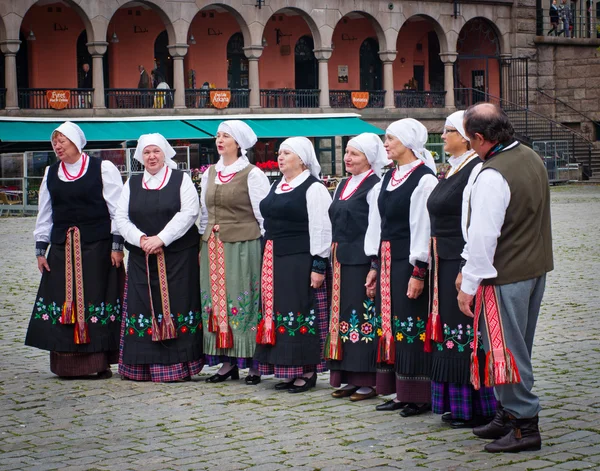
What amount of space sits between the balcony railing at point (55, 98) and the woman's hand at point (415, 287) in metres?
27.7

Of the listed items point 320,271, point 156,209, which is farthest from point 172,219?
point 320,271

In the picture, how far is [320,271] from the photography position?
8297 millimetres

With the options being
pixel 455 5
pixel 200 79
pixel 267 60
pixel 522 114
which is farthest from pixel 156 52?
pixel 522 114

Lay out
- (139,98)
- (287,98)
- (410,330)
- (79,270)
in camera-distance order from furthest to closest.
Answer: (287,98)
(139,98)
(79,270)
(410,330)

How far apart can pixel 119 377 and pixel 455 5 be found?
3520 cm

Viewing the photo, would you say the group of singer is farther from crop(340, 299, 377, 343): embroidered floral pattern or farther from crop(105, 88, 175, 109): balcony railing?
crop(105, 88, 175, 109): balcony railing

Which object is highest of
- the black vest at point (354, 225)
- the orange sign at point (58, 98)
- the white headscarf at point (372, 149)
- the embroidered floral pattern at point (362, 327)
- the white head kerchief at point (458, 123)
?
the orange sign at point (58, 98)

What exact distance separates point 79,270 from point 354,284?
227 centimetres

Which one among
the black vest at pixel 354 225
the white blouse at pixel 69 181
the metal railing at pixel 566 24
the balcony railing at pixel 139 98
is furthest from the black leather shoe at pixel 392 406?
the metal railing at pixel 566 24

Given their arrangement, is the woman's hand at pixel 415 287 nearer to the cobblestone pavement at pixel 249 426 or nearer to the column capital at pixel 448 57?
the cobblestone pavement at pixel 249 426

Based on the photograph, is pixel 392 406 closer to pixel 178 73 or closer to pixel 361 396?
pixel 361 396

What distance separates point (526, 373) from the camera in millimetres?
6293

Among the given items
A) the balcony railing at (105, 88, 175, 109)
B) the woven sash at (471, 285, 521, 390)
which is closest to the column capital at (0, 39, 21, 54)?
the balcony railing at (105, 88, 175, 109)

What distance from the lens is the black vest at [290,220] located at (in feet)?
27.6
